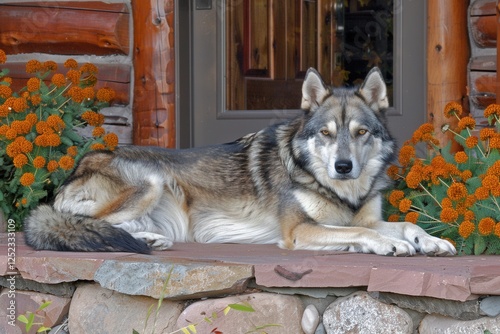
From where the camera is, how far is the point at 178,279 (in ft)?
11.8

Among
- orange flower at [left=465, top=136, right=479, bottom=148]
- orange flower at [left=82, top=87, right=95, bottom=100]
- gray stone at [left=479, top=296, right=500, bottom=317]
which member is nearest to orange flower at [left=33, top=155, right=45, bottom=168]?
orange flower at [left=82, top=87, right=95, bottom=100]

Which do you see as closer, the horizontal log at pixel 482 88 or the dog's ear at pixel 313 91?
the dog's ear at pixel 313 91

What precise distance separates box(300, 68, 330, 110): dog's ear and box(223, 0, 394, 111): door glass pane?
1.64 m

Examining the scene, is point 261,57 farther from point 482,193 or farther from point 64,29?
point 482,193

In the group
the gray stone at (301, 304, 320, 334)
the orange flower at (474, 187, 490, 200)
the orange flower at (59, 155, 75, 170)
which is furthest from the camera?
the orange flower at (59, 155, 75, 170)

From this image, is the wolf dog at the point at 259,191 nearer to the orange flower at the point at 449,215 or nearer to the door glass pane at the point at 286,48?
the orange flower at the point at 449,215

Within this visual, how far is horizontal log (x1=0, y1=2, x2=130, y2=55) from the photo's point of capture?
6.02 metres

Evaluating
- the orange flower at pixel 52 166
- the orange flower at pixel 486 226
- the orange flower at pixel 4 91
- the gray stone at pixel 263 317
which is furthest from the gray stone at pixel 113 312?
the orange flower at pixel 4 91

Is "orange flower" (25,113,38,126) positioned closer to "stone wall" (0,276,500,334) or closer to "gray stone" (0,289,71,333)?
"gray stone" (0,289,71,333)

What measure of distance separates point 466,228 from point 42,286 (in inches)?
81.7

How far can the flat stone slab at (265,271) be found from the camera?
328 cm

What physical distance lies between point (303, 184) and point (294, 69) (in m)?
1.99

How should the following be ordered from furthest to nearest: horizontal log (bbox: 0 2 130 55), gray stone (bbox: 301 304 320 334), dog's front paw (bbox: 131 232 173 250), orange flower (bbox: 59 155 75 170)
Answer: horizontal log (bbox: 0 2 130 55)
orange flower (bbox: 59 155 75 170)
dog's front paw (bbox: 131 232 173 250)
gray stone (bbox: 301 304 320 334)

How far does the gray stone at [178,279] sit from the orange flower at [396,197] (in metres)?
1.20
